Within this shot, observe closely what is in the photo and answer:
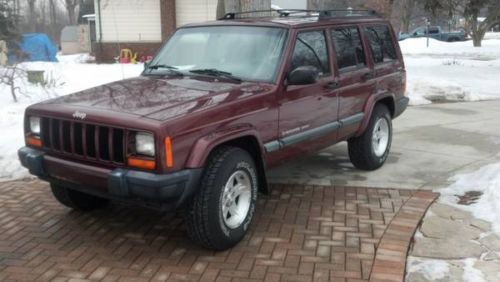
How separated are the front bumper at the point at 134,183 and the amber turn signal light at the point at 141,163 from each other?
1.9 inches

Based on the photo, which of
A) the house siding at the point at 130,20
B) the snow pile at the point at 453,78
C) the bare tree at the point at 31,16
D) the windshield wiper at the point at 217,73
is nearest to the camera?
the windshield wiper at the point at 217,73

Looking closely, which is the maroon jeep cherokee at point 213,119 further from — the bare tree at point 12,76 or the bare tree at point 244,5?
the bare tree at point 12,76

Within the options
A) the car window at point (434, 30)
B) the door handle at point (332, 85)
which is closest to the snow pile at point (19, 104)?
the door handle at point (332, 85)

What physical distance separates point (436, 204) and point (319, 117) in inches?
56.3

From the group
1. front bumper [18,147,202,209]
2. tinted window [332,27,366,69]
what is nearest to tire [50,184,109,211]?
front bumper [18,147,202,209]

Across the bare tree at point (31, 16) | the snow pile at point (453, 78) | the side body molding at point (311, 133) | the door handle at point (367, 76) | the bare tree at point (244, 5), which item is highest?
the bare tree at point (31, 16)

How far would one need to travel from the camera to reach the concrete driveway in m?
6.39

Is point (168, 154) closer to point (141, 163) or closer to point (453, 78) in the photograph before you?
point (141, 163)

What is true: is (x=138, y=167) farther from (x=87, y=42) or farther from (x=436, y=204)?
(x=87, y=42)

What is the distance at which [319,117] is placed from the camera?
552cm

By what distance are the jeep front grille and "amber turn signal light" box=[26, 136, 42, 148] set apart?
7cm

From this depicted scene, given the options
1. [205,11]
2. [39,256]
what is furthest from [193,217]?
[205,11]

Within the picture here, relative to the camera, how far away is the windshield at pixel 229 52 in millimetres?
5062

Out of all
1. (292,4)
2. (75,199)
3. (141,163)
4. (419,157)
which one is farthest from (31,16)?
(141,163)
